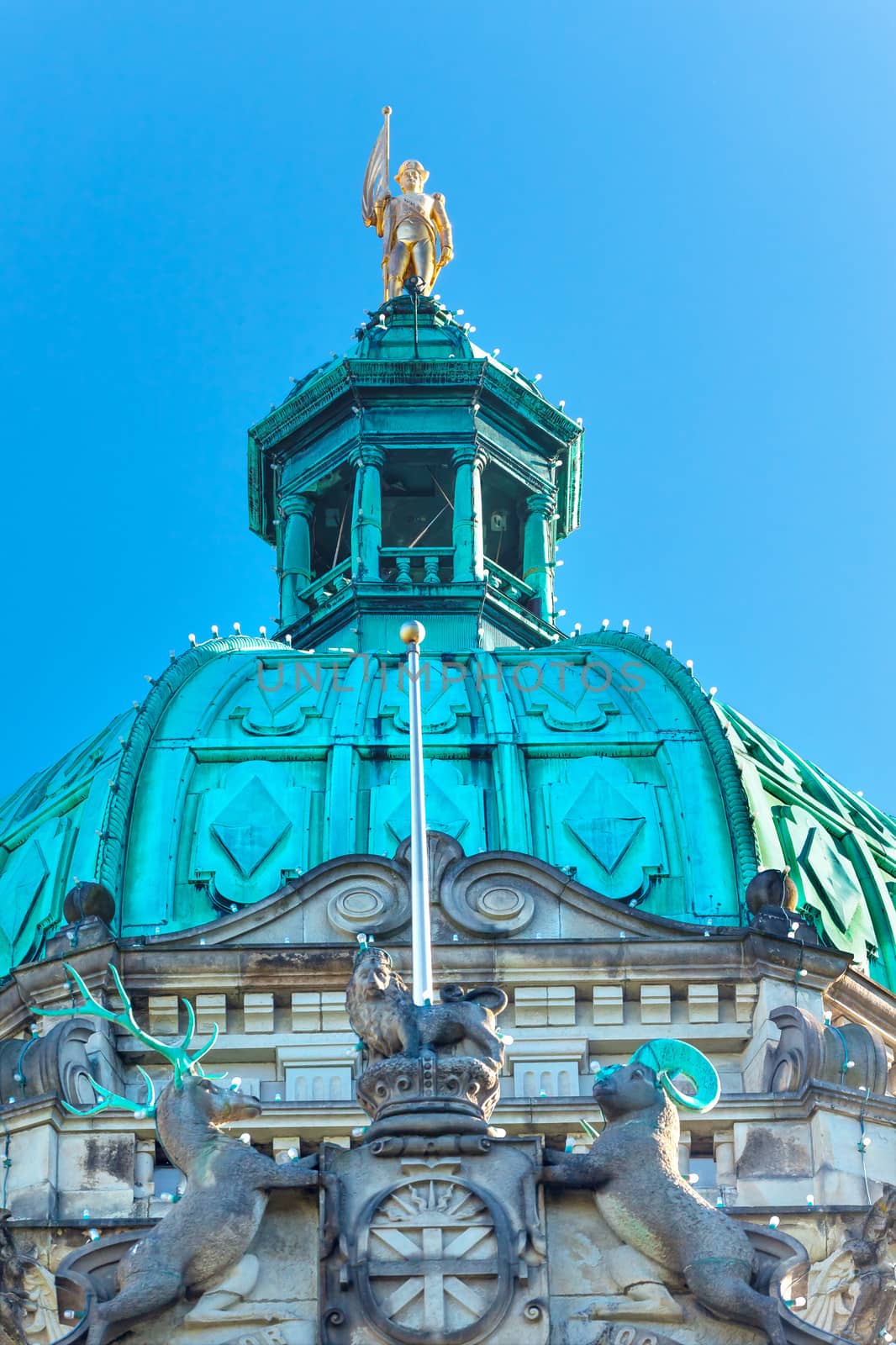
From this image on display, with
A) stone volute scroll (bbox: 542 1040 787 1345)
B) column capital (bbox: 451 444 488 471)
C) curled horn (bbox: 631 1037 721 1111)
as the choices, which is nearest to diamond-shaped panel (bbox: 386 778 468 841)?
column capital (bbox: 451 444 488 471)

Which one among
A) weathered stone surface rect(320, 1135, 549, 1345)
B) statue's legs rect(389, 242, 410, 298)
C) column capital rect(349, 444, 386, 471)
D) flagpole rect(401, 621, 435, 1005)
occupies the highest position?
statue's legs rect(389, 242, 410, 298)

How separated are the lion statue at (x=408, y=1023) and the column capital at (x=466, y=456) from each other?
2777 centimetres

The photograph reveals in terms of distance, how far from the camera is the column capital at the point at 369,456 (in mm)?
58781

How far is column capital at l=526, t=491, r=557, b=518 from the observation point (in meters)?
60.8

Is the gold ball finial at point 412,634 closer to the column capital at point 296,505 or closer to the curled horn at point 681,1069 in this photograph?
the curled horn at point 681,1069

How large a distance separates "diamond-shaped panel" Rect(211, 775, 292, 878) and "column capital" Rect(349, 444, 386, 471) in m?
11.5

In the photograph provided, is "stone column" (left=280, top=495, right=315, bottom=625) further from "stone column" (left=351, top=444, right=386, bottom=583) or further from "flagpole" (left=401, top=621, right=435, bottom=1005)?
"flagpole" (left=401, top=621, right=435, bottom=1005)

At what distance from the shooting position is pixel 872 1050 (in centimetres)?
4369

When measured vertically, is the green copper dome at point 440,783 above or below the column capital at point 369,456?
below

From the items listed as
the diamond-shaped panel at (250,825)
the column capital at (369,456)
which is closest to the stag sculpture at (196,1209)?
the diamond-shaped panel at (250,825)

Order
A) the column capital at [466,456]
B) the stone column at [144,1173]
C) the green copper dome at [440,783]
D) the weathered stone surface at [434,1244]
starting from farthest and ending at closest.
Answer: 1. the column capital at [466,456]
2. the green copper dome at [440,783]
3. the stone column at [144,1173]
4. the weathered stone surface at [434,1244]

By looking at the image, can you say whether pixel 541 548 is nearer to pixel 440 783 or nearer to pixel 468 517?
pixel 468 517

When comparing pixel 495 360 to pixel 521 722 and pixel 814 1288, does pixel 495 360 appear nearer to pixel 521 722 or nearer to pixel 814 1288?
pixel 521 722

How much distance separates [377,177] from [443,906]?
23334 millimetres
